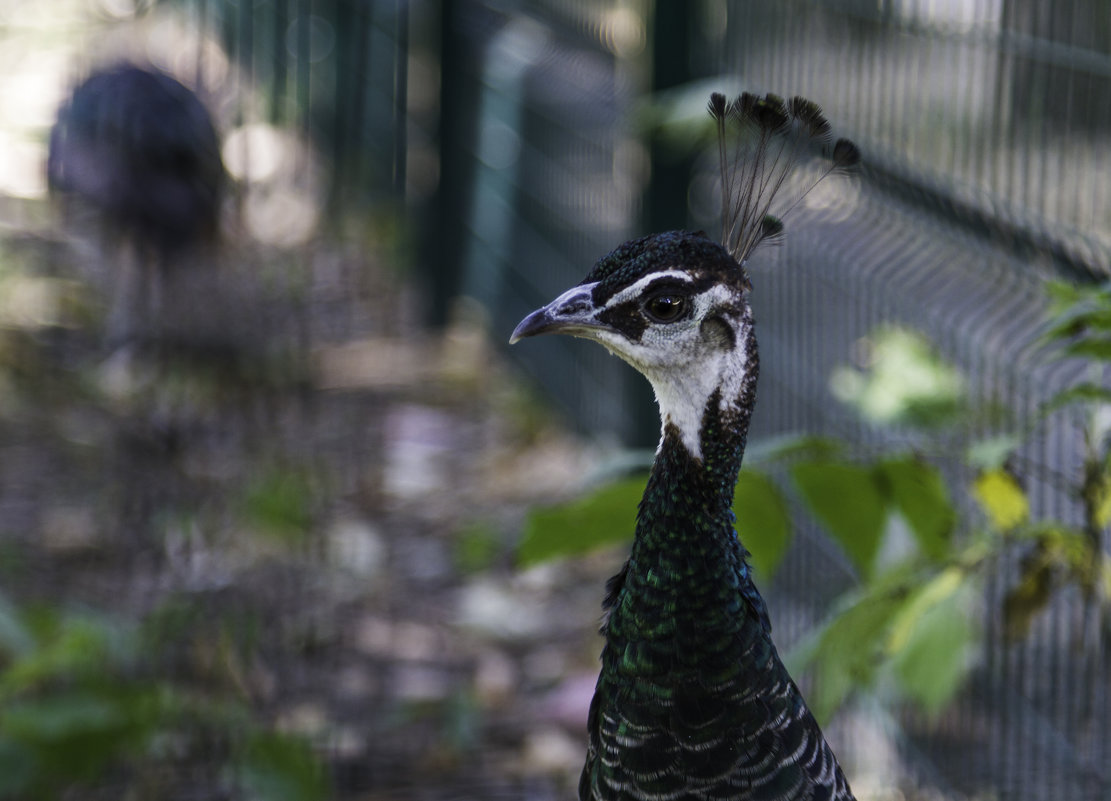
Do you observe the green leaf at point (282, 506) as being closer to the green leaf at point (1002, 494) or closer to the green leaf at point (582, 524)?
the green leaf at point (582, 524)

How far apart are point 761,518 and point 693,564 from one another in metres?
0.15

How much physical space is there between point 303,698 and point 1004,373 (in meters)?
1.30

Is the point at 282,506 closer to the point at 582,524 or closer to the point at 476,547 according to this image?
the point at 476,547

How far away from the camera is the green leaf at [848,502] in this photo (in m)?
1.23

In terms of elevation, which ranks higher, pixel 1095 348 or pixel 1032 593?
pixel 1095 348

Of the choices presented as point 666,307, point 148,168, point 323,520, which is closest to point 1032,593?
point 666,307

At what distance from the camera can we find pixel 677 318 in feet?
3.75

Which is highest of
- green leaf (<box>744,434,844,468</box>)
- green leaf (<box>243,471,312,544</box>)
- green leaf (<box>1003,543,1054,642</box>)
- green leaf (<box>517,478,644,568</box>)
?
green leaf (<box>744,434,844,468</box>)

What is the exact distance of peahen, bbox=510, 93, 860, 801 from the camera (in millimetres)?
1134

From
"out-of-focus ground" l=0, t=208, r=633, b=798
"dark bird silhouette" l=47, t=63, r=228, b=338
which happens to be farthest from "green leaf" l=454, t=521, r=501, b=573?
"dark bird silhouette" l=47, t=63, r=228, b=338

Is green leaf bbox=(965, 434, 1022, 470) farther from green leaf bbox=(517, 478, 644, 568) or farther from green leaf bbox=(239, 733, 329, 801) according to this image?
green leaf bbox=(239, 733, 329, 801)

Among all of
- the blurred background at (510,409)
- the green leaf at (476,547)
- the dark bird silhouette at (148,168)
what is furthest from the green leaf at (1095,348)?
the dark bird silhouette at (148,168)

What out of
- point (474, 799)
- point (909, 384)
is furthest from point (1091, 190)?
point (474, 799)

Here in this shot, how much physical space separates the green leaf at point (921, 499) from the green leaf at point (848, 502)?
2 centimetres
